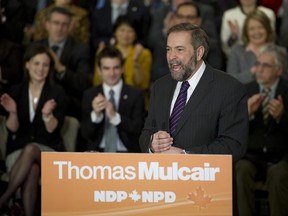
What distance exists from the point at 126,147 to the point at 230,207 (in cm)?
309

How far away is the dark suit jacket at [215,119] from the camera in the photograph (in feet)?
13.2

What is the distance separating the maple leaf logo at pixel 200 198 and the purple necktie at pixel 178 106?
71 centimetres

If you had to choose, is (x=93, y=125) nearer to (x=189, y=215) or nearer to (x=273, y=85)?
(x=273, y=85)

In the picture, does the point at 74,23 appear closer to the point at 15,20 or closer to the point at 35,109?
the point at 15,20

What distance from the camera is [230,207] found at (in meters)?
3.50

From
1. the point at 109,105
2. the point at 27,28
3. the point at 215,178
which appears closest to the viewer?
the point at 215,178

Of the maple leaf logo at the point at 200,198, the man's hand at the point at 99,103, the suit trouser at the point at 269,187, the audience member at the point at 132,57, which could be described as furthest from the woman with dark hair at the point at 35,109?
the maple leaf logo at the point at 200,198

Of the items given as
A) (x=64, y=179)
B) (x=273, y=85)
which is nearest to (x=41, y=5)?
(x=273, y=85)

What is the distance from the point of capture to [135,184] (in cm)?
355

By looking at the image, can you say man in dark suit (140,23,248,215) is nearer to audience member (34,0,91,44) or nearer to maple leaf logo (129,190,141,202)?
maple leaf logo (129,190,141,202)

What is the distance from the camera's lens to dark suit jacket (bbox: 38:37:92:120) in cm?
721

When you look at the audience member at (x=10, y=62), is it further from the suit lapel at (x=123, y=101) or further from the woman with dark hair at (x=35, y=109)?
the suit lapel at (x=123, y=101)

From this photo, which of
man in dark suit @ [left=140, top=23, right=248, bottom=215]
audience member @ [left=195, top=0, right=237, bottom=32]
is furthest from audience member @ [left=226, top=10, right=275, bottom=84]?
man in dark suit @ [left=140, top=23, right=248, bottom=215]

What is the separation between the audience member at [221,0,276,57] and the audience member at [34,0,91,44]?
4.99 ft
